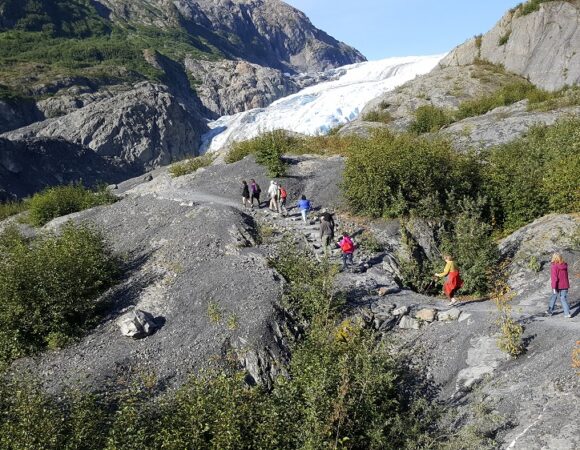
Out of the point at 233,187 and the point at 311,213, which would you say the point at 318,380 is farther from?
the point at 233,187

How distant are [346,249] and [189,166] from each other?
1536 centimetres

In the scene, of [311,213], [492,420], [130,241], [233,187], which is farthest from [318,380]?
[233,187]

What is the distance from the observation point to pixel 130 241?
15.3 metres

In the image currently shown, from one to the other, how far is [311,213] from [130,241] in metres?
7.12

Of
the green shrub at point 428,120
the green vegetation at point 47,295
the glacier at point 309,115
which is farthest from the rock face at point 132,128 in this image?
the green vegetation at point 47,295

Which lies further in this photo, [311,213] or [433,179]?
[311,213]

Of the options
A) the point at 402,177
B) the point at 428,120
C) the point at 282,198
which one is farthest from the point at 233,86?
the point at 402,177

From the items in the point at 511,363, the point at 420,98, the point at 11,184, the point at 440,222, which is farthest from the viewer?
the point at 11,184

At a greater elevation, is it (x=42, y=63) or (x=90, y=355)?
(x=42, y=63)

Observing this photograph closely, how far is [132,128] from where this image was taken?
78.8 metres

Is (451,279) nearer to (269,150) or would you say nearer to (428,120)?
(269,150)

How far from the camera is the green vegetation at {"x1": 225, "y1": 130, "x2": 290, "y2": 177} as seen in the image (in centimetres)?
2238

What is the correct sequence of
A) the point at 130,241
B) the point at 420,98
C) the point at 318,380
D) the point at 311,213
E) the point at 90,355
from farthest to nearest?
the point at 420,98
the point at 311,213
the point at 130,241
the point at 90,355
the point at 318,380

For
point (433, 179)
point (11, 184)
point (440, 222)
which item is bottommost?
point (11, 184)
